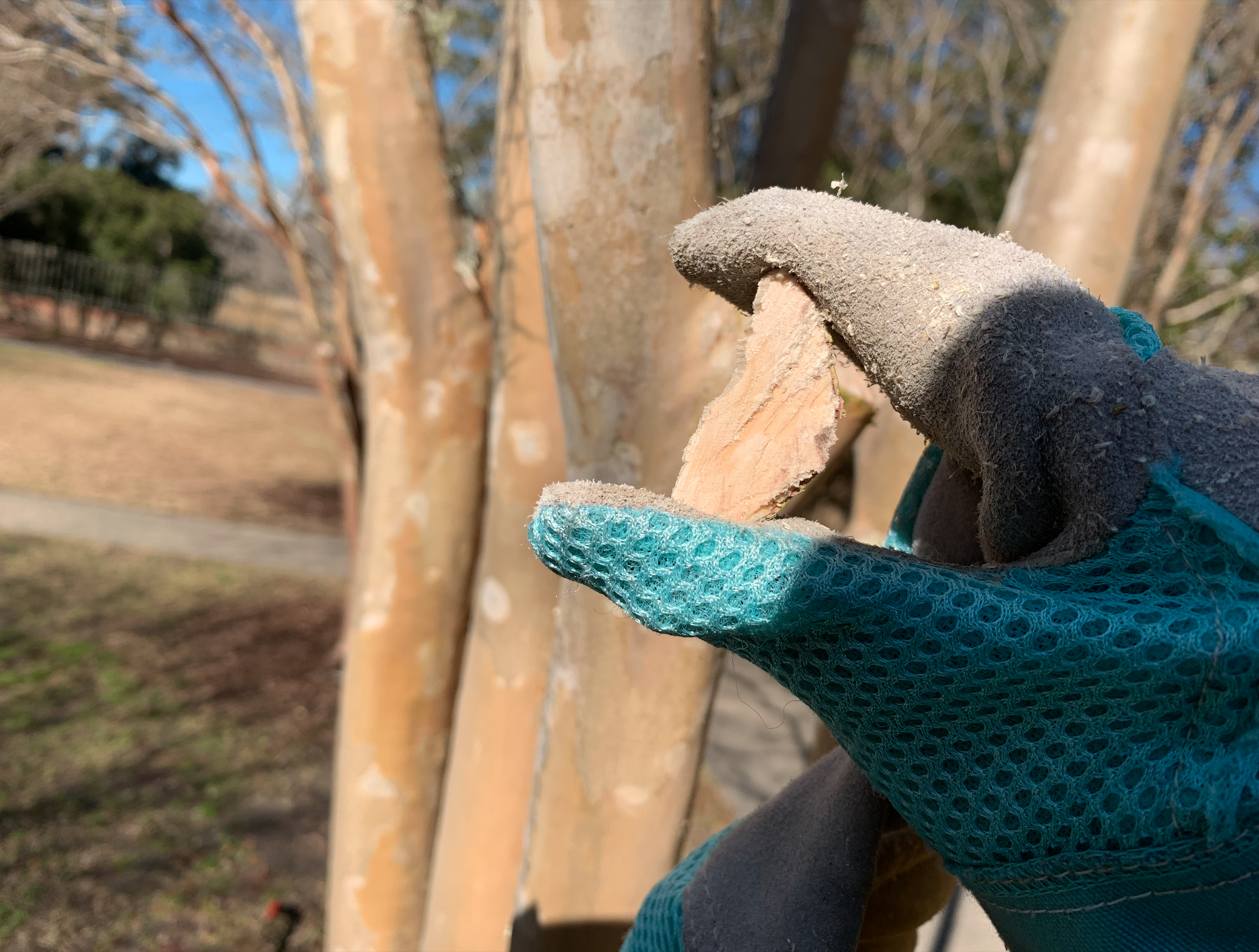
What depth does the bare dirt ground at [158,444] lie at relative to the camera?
27.7ft

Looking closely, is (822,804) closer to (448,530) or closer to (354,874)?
(448,530)

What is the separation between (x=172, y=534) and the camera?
23.8 feet

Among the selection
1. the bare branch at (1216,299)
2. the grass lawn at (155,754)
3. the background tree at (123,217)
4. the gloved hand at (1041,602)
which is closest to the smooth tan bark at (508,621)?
the gloved hand at (1041,602)

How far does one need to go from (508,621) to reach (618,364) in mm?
670

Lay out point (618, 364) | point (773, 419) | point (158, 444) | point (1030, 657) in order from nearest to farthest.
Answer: point (1030, 657), point (773, 419), point (618, 364), point (158, 444)

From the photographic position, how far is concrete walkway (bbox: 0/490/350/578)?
22.4 feet

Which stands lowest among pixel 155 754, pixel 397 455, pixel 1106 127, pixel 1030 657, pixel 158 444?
pixel 158 444

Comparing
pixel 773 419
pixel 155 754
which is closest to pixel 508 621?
pixel 773 419

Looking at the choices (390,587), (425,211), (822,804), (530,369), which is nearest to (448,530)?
(390,587)

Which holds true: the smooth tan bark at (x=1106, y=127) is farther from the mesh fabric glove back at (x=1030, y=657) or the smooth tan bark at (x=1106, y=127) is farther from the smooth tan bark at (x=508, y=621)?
the mesh fabric glove back at (x=1030, y=657)

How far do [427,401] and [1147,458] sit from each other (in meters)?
1.62

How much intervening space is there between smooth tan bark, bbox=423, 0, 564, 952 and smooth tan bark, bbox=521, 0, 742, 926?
0.24 m

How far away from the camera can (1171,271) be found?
199 inches

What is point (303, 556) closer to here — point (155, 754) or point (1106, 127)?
point (155, 754)
